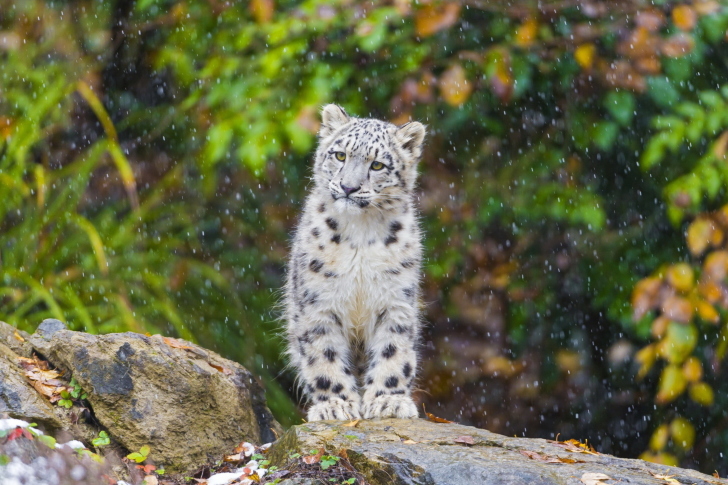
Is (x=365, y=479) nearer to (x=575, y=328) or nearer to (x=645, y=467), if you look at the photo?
(x=645, y=467)

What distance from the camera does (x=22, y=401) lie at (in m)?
3.94

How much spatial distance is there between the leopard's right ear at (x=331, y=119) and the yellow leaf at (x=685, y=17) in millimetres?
2616

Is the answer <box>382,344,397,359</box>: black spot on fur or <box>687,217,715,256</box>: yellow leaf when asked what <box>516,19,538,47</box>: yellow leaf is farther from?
<box>382,344,397,359</box>: black spot on fur

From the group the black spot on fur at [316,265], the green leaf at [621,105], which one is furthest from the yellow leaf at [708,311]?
the black spot on fur at [316,265]

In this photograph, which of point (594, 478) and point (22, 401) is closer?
point (594, 478)

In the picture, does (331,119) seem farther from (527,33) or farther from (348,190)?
(527,33)

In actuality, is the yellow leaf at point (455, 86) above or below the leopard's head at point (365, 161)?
above

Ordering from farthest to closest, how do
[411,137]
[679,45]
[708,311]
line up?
[679,45]
[708,311]
[411,137]

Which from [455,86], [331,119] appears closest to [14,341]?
[331,119]

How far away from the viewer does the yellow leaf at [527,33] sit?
21.9 ft

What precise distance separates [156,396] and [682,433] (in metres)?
4.10

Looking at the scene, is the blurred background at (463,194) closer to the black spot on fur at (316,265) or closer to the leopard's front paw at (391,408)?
the black spot on fur at (316,265)

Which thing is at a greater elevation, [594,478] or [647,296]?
[647,296]

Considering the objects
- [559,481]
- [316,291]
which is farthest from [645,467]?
[316,291]
